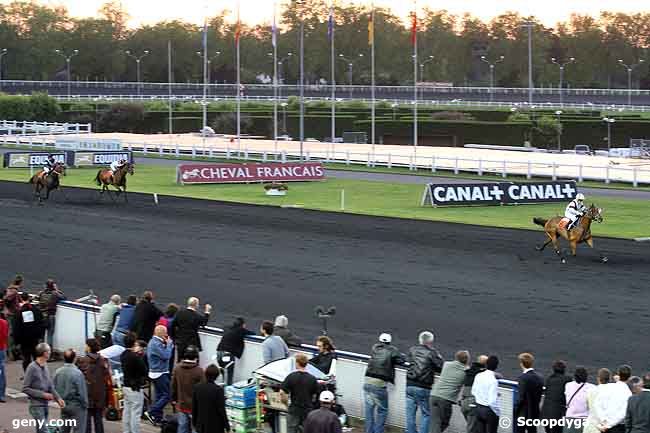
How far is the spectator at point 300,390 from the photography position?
12648 millimetres

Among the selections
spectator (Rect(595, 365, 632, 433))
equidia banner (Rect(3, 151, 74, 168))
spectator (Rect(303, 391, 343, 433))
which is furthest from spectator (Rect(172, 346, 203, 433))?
equidia banner (Rect(3, 151, 74, 168))

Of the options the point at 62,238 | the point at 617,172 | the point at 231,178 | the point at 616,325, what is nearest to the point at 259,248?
the point at 62,238

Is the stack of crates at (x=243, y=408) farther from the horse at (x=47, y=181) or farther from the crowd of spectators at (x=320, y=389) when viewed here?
the horse at (x=47, y=181)

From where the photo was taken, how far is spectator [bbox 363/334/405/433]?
13750 mm

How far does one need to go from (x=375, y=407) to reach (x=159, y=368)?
270 cm

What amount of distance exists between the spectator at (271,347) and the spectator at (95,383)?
1.97 meters

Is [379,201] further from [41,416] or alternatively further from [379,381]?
[41,416]

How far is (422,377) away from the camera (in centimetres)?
1349

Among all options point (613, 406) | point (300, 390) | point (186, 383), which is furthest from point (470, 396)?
point (186, 383)

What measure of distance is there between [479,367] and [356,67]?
511 ft

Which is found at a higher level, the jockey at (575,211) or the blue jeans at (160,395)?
the jockey at (575,211)

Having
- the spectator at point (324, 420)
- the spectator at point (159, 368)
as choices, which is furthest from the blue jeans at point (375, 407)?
the spectator at point (159, 368)

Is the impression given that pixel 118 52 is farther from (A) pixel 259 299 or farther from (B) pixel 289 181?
(A) pixel 259 299

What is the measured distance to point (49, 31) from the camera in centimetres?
17038
